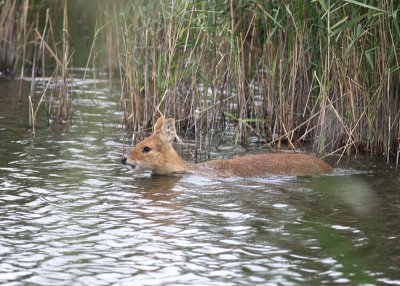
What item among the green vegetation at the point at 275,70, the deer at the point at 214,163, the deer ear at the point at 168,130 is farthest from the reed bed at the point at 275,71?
the deer ear at the point at 168,130

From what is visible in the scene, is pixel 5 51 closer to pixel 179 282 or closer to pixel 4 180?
pixel 4 180

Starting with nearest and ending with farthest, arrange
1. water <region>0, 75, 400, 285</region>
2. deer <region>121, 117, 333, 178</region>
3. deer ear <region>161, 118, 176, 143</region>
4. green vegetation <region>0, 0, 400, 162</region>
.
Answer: water <region>0, 75, 400, 285</region> < deer <region>121, 117, 333, 178</region> < green vegetation <region>0, 0, 400, 162</region> < deer ear <region>161, 118, 176, 143</region>

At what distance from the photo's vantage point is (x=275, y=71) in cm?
1032

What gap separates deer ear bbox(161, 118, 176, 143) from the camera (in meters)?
9.47

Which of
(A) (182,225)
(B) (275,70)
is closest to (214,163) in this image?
(B) (275,70)

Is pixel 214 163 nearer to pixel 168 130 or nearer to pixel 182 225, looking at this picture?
pixel 168 130

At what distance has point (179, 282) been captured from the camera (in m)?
5.61

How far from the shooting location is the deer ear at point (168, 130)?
9.47 metres

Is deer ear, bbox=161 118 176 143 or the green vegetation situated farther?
deer ear, bbox=161 118 176 143

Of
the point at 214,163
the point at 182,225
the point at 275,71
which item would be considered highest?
the point at 275,71

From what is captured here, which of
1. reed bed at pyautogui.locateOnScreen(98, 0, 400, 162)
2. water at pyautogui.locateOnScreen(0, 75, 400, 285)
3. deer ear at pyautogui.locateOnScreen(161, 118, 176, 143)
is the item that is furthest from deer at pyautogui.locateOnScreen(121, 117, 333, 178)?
reed bed at pyautogui.locateOnScreen(98, 0, 400, 162)

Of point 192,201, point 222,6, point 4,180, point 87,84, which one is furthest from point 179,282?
point 87,84

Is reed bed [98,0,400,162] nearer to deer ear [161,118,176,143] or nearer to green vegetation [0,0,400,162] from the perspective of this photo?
green vegetation [0,0,400,162]

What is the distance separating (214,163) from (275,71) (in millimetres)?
1651
